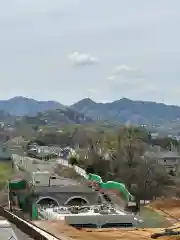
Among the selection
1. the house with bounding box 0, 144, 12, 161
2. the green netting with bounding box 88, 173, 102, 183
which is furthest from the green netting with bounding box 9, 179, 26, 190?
the house with bounding box 0, 144, 12, 161

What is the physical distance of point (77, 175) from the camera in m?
57.7

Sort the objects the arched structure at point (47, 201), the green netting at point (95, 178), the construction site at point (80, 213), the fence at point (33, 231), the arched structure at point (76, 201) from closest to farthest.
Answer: the fence at point (33, 231)
the construction site at point (80, 213)
the arched structure at point (47, 201)
the arched structure at point (76, 201)
the green netting at point (95, 178)

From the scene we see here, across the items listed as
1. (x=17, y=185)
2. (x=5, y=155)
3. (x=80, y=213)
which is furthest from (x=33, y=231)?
(x=5, y=155)

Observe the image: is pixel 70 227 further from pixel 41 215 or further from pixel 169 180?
pixel 169 180

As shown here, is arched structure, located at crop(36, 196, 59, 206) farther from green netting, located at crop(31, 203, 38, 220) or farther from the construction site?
green netting, located at crop(31, 203, 38, 220)

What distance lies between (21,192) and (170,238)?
877 inches

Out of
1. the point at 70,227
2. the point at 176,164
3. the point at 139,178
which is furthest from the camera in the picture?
the point at 176,164

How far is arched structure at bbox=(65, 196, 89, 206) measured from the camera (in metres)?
41.7

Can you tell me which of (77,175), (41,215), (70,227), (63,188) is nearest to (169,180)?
(77,175)

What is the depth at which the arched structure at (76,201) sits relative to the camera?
41.7m

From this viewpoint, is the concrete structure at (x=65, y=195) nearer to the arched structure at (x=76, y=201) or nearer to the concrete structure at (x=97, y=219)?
the arched structure at (x=76, y=201)

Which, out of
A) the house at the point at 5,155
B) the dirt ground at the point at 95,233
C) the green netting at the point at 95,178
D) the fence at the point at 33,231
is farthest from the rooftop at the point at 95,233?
the house at the point at 5,155

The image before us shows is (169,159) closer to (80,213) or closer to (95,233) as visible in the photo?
(80,213)

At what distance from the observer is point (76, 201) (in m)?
42.2
